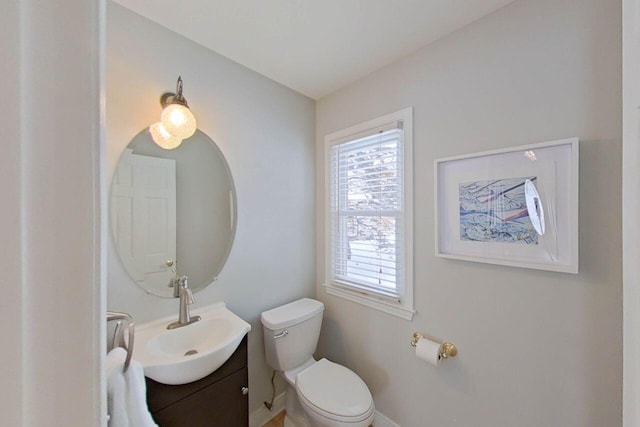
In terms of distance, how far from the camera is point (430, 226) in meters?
1.37

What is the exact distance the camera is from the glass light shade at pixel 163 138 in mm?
1225

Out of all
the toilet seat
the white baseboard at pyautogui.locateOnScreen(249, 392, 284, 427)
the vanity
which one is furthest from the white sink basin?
the white baseboard at pyautogui.locateOnScreen(249, 392, 284, 427)

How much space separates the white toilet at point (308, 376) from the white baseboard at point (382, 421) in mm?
363

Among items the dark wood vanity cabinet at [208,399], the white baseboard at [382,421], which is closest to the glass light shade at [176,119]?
the dark wood vanity cabinet at [208,399]

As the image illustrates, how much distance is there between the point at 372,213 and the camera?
1.67 meters

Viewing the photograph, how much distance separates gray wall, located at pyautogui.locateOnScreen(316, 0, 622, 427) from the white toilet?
329 mm

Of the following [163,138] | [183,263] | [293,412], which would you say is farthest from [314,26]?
[293,412]

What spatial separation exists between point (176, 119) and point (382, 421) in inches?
83.7

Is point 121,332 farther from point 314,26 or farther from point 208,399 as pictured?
point 314,26

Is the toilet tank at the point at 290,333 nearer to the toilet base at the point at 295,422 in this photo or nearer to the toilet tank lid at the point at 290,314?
the toilet tank lid at the point at 290,314

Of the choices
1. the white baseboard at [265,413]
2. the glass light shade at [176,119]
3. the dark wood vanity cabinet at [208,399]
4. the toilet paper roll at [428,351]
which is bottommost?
the white baseboard at [265,413]

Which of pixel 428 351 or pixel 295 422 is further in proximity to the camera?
pixel 295 422
